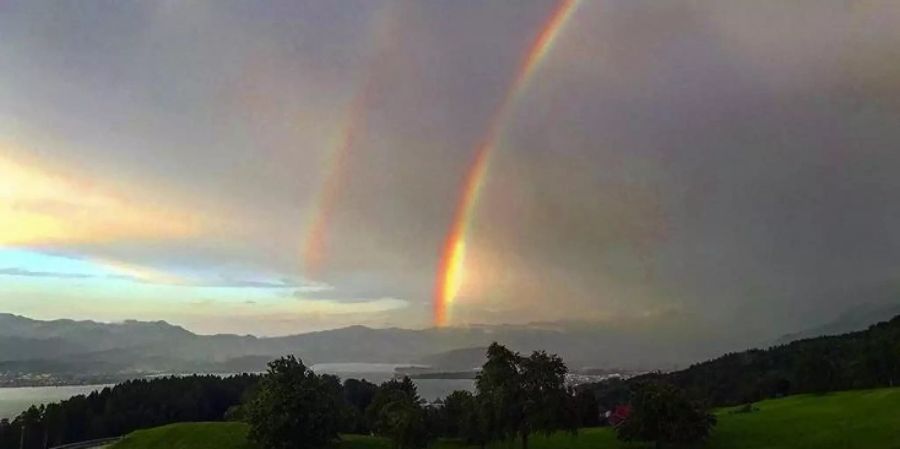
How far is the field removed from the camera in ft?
212

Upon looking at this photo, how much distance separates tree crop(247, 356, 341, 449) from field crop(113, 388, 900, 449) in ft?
16.0

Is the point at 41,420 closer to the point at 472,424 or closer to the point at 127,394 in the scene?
the point at 127,394

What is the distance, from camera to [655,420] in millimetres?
68375

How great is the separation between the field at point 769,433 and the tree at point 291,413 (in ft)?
16.0

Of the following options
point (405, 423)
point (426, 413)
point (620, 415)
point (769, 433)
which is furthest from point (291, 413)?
point (769, 433)

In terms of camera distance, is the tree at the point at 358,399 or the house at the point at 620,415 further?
the tree at the point at 358,399

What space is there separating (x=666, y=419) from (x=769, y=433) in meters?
14.7

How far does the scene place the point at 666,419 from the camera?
68000mm

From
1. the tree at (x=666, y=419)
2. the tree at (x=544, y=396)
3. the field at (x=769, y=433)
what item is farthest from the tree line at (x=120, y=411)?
the tree at (x=666, y=419)

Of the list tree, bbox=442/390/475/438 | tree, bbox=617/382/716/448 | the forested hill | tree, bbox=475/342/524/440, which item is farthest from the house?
tree, bbox=442/390/475/438

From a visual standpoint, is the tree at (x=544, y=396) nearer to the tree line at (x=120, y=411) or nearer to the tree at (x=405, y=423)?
the tree at (x=405, y=423)

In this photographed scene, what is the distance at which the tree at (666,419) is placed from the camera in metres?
67.4

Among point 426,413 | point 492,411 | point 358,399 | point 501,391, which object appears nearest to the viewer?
point 501,391

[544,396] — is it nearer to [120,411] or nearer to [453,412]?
[453,412]
